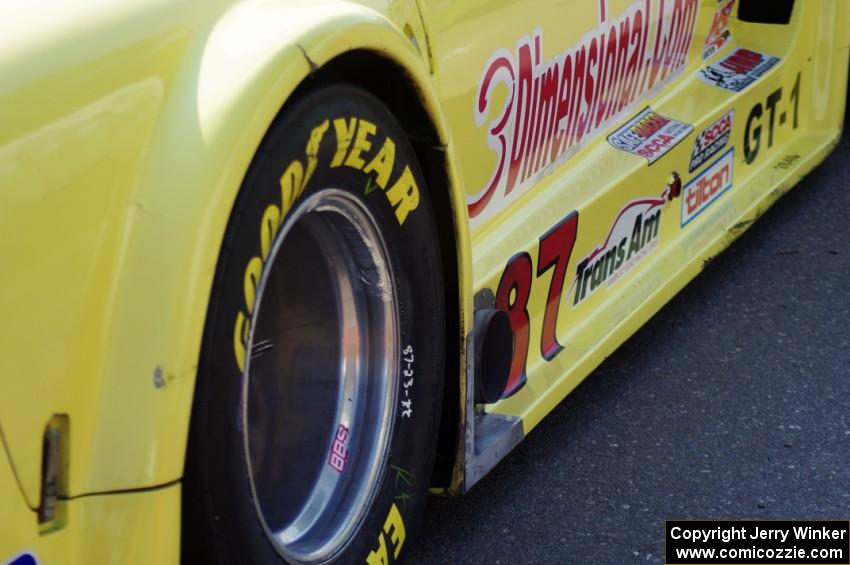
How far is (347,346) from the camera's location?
1995mm

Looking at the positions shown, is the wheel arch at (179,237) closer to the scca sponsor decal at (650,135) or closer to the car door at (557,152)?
the car door at (557,152)

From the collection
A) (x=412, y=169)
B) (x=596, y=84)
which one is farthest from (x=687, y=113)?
(x=412, y=169)

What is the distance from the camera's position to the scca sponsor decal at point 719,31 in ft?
11.2

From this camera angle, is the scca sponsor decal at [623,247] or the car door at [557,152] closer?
the car door at [557,152]

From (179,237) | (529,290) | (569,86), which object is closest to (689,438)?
(529,290)

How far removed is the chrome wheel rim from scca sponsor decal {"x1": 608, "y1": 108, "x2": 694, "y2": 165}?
107 cm

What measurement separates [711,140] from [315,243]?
1.61 m

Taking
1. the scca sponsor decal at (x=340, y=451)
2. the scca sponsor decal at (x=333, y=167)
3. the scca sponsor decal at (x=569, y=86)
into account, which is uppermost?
the scca sponsor decal at (x=333, y=167)

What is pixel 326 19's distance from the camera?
5.37 feet

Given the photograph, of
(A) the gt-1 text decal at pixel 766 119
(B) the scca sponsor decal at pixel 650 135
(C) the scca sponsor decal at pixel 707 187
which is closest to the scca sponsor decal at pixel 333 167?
(B) the scca sponsor decal at pixel 650 135
